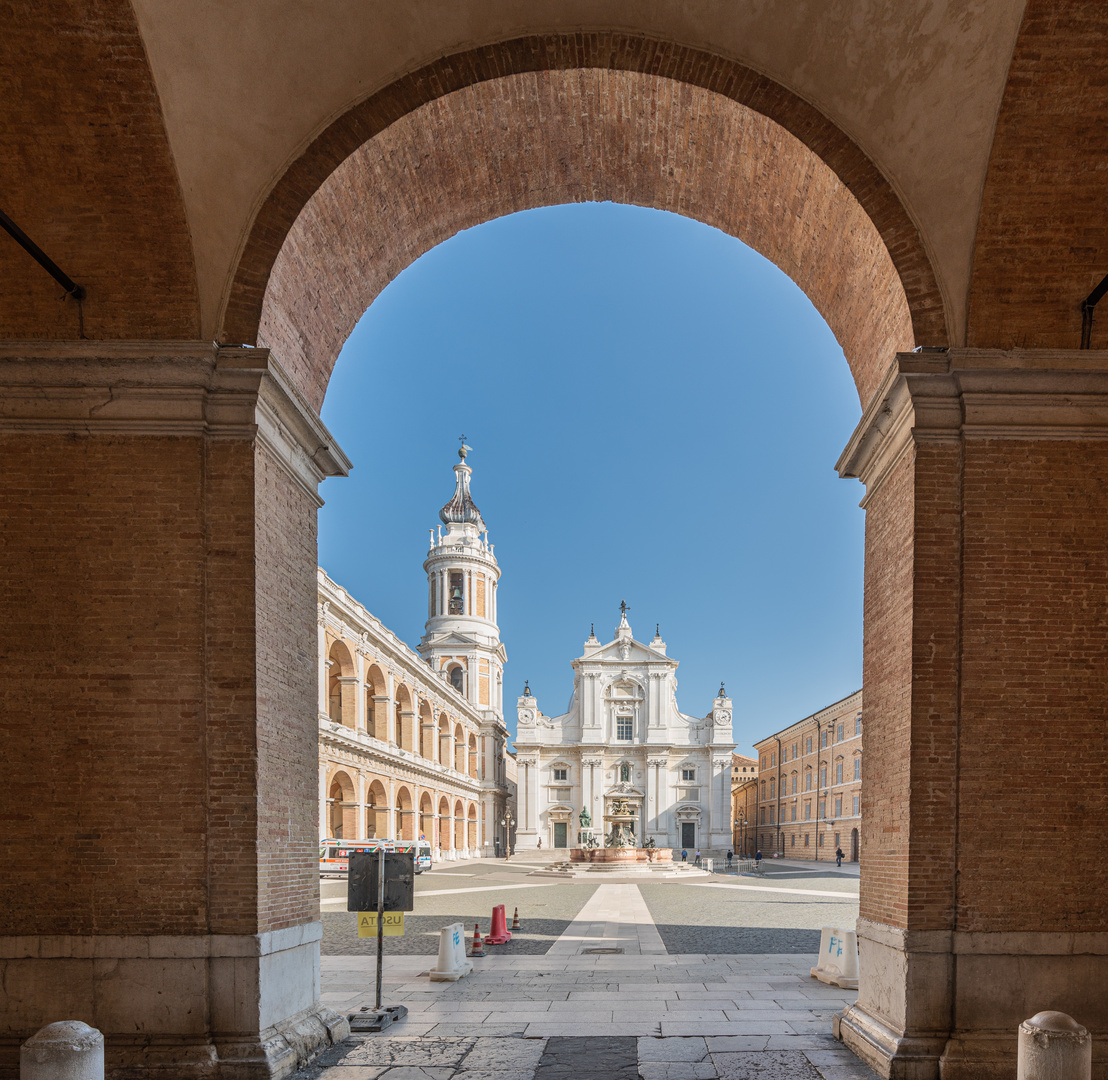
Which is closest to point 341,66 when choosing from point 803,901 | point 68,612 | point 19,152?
point 19,152

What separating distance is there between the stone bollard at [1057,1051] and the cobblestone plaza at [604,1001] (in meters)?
2.46

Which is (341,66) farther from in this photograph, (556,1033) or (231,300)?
(556,1033)

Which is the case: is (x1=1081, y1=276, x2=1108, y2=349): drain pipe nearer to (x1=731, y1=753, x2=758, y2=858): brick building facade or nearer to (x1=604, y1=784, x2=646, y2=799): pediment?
(x1=604, y1=784, x2=646, y2=799): pediment

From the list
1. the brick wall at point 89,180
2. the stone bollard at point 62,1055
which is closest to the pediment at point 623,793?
the brick wall at point 89,180

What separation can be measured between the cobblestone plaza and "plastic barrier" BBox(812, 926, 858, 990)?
158 mm

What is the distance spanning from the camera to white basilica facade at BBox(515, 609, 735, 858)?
227 ft

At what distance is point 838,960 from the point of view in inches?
435

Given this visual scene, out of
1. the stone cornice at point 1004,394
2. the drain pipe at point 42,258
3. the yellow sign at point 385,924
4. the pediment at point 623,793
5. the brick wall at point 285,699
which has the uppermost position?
the drain pipe at point 42,258

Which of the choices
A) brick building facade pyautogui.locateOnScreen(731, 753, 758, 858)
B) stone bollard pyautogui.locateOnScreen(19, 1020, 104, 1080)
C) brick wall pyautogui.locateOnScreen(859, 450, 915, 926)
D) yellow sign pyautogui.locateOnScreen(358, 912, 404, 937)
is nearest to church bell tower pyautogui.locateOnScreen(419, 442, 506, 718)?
brick building facade pyautogui.locateOnScreen(731, 753, 758, 858)

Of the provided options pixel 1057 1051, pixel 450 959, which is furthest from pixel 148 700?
pixel 1057 1051

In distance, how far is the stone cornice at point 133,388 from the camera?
755 cm

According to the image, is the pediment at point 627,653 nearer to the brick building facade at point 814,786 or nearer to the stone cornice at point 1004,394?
the brick building facade at point 814,786

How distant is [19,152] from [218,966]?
642cm

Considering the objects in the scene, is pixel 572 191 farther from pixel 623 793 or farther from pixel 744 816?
pixel 744 816
